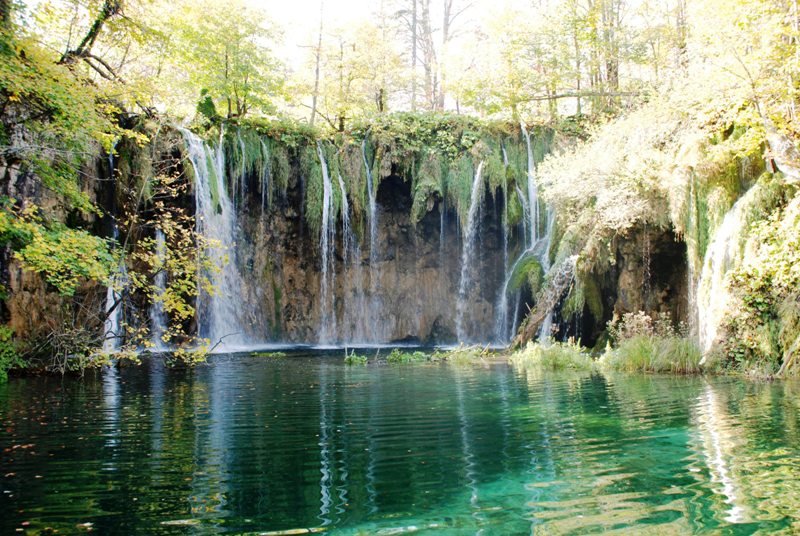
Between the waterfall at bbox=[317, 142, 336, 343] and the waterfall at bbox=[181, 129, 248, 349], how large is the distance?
3.12 m

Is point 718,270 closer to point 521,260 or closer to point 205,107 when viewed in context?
point 521,260

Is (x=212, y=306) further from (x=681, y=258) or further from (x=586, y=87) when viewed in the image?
(x=586, y=87)

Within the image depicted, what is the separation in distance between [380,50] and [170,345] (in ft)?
50.5

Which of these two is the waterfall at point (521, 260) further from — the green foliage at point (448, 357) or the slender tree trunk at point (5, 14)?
the slender tree trunk at point (5, 14)

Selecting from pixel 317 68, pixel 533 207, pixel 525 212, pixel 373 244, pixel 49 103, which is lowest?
pixel 373 244

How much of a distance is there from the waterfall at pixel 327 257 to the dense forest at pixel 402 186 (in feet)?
0.30

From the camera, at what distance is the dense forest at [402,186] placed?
35.2ft

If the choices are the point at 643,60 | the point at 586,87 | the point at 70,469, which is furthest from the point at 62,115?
the point at 586,87

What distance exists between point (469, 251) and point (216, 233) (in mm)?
9353

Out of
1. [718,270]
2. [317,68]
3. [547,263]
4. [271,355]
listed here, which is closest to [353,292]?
[271,355]

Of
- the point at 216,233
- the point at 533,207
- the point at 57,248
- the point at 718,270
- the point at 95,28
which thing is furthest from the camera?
the point at 533,207

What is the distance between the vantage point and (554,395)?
8.62 metres

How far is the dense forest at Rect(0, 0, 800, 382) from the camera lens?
10734 mm

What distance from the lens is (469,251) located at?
23.6 metres
